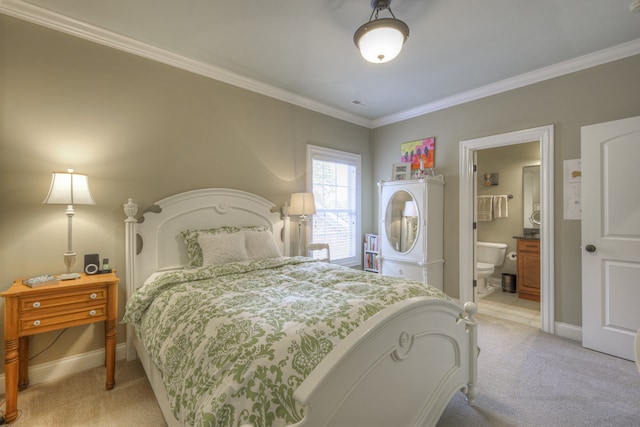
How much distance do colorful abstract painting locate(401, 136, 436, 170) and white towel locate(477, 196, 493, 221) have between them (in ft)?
5.63

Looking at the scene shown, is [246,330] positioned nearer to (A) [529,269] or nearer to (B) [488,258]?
(A) [529,269]

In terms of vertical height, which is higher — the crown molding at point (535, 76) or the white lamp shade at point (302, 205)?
the crown molding at point (535, 76)

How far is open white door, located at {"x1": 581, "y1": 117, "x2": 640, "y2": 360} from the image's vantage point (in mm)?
2326

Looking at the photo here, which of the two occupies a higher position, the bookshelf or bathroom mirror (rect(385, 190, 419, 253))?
bathroom mirror (rect(385, 190, 419, 253))

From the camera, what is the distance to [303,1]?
1940 millimetres

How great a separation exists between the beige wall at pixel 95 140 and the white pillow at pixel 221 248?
2.01 feet

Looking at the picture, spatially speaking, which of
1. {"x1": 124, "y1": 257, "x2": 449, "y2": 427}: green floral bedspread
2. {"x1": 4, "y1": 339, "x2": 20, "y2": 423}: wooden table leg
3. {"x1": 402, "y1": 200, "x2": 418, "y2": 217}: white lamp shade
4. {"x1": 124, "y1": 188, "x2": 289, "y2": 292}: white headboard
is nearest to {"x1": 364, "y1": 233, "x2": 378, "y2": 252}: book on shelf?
{"x1": 402, "y1": 200, "x2": 418, "y2": 217}: white lamp shade

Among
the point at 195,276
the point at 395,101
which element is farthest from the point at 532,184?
the point at 195,276

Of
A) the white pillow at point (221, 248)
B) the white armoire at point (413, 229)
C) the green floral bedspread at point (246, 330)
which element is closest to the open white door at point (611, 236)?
the white armoire at point (413, 229)

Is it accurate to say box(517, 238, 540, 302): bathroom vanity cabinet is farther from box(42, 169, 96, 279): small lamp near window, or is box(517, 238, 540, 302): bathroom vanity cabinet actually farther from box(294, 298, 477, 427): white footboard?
box(42, 169, 96, 279): small lamp near window

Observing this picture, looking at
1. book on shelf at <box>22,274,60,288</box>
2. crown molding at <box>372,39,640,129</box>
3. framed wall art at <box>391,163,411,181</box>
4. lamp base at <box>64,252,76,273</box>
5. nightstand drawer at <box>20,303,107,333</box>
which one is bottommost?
nightstand drawer at <box>20,303,107,333</box>

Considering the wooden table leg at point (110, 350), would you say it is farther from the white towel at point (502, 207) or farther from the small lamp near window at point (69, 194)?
the white towel at point (502, 207)

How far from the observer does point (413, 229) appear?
3.53 m

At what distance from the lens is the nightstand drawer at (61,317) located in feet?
5.69
